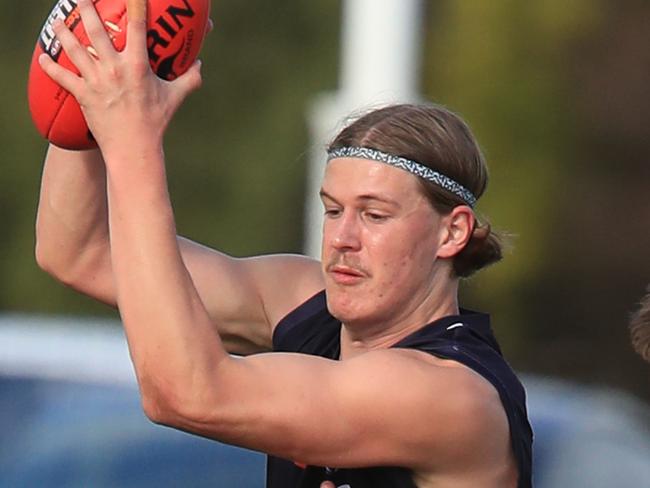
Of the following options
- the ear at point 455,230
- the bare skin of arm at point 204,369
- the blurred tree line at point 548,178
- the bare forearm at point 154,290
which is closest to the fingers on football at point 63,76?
the bare skin of arm at point 204,369

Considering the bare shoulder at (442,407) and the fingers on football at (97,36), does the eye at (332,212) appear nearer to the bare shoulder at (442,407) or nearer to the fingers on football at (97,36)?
the bare shoulder at (442,407)

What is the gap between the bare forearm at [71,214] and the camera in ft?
13.0

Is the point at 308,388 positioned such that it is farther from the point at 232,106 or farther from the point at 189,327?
the point at 232,106

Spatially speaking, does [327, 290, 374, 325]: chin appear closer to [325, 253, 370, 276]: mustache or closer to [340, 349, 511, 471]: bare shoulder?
[325, 253, 370, 276]: mustache

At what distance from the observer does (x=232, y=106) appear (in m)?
→ 12.7

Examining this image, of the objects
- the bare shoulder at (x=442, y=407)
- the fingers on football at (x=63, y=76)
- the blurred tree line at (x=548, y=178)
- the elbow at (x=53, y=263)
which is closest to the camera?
the fingers on football at (x=63, y=76)

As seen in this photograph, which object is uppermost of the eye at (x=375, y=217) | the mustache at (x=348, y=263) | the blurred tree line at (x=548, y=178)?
the eye at (x=375, y=217)

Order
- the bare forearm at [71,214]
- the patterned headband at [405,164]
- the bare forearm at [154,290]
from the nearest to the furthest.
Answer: the bare forearm at [154,290], the patterned headband at [405,164], the bare forearm at [71,214]

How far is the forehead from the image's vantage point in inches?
143

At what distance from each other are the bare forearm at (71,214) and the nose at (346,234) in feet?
2.18

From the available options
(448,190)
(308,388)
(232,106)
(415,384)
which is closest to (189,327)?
(308,388)

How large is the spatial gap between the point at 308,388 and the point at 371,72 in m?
3.95

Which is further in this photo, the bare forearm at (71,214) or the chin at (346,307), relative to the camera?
Answer: the bare forearm at (71,214)


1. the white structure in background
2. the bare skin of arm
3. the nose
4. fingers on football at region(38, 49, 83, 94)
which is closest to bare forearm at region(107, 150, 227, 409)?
the bare skin of arm
